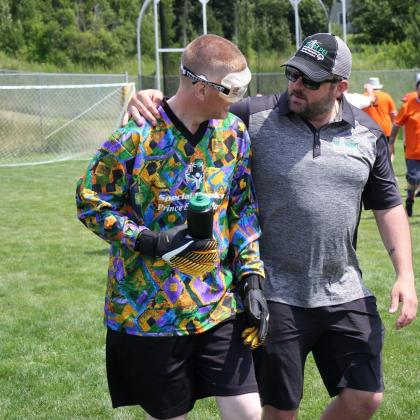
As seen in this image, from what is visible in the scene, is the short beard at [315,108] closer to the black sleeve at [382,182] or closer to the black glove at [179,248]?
the black sleeve at [382,182]

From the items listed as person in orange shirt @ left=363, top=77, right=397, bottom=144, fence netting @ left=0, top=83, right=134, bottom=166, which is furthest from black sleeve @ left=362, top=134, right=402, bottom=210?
fence netting @ left=0, top=83, right=134, bottom=166

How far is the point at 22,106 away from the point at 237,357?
22.7 metres

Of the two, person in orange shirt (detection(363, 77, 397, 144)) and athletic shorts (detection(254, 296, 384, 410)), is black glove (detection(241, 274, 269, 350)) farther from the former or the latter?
person in orange shirt (detection(363, 77, 397, 144))

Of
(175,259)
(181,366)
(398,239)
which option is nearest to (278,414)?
(181,366)

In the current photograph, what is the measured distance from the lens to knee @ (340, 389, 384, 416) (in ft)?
12.6

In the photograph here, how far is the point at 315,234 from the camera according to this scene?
3.81 meters

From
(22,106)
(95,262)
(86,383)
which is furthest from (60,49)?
(86,383)

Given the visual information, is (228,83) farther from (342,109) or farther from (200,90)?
(342,109)

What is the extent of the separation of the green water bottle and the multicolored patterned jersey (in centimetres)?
20

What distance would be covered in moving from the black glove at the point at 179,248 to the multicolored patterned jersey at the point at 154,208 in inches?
2.3

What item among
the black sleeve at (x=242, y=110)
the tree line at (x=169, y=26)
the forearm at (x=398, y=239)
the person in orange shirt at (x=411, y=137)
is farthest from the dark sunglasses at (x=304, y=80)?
the tree line at (x=169, y=26)

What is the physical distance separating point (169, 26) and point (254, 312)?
22.6 m

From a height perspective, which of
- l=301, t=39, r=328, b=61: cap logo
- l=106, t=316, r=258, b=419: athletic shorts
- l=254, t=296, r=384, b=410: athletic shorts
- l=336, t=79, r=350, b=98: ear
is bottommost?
l=254, t=296, r=384, b=410: athletic shorts

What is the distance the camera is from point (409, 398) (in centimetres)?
529
